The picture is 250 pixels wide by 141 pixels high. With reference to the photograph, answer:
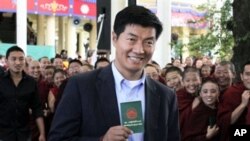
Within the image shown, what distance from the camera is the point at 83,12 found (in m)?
23.6

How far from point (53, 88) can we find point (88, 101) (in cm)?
479

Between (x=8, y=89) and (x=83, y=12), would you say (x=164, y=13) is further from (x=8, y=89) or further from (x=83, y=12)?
(x=83, y=12)

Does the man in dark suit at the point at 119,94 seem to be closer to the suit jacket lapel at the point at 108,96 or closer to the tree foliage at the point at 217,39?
the suit jacket lapel at the point at 108,96

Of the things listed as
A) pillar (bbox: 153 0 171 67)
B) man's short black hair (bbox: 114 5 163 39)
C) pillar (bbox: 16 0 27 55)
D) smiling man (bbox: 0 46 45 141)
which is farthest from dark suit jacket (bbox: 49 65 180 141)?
pillar (bbox: 16 0 27 55)

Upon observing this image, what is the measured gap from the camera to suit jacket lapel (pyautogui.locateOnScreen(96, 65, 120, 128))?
2.17 metres

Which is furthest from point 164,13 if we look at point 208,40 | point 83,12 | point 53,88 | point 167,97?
point 83,12

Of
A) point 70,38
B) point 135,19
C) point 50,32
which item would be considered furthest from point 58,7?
point 135,19

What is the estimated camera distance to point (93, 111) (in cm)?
218

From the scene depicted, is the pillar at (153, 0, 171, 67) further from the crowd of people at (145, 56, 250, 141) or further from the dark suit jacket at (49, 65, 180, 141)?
the dark suit jacket at (49, 65, 180, 141)

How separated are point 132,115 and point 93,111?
183mm

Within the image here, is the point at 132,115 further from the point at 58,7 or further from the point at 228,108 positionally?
the point at 58,7

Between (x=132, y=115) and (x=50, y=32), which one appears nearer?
(x=132, y=115)

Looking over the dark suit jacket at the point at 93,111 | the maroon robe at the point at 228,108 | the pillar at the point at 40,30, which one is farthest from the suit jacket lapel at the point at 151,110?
the pillar at the point at 40,30

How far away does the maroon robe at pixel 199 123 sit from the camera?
5055 mm
